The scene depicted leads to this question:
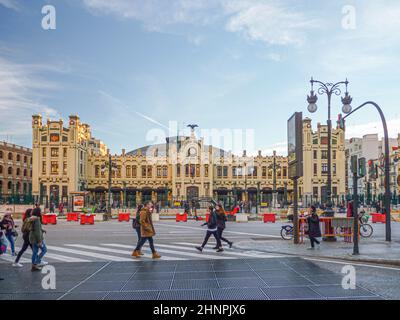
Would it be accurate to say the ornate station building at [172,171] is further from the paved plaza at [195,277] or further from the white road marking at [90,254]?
the paved plaza at [195,277]

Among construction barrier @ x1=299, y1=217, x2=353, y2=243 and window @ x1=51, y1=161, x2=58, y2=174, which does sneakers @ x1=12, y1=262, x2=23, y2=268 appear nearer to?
construction barrier @ x1=299, y1=217, x2=353, y2=243

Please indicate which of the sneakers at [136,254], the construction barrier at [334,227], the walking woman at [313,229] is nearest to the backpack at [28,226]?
the sneakers at [136,254]

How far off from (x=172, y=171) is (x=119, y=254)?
6266 centimetres

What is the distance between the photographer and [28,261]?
14180mm

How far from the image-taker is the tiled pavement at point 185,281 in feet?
29.5

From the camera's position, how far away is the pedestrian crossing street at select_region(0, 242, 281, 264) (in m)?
14.4

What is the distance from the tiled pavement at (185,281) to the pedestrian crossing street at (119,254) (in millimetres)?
902

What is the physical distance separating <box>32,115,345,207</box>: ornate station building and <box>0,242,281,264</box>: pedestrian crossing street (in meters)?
56.3

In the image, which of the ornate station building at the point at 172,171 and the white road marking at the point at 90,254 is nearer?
the white road marking at the point at 90,254

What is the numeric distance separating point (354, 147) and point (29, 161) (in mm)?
77844

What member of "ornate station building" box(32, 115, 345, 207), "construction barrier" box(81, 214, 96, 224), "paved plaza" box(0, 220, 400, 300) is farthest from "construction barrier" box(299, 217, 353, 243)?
"ornate station building" box(32, 115, 345, 207)
